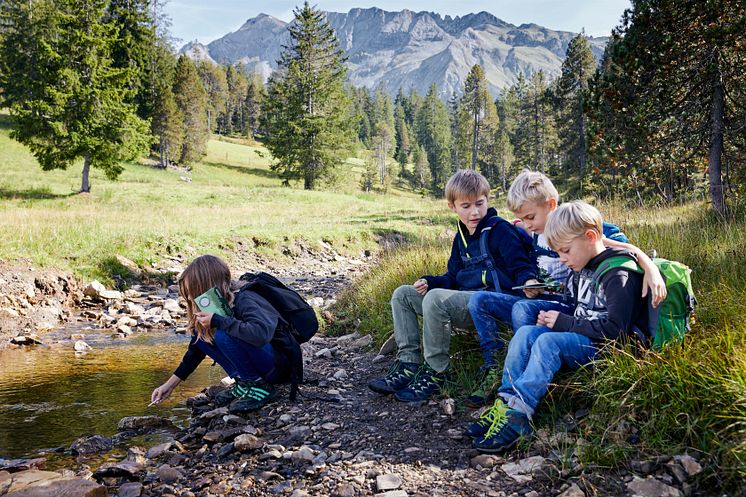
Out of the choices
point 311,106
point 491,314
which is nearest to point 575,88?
point 311,106

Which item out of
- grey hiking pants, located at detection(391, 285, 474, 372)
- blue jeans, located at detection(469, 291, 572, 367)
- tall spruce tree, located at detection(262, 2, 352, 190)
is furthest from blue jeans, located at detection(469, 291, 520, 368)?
tall spruce tree, located at detection(262, 2, 352, 190)

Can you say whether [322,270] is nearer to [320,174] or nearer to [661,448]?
[661,448]

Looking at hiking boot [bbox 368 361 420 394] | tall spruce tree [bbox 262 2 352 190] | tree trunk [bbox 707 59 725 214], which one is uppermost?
tall spruce tree [bbox 262 2 352 190]

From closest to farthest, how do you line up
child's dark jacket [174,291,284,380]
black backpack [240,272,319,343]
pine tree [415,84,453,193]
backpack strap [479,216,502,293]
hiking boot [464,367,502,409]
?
1. hiking boot [464,367,502,409]
2. child's dark jacket [174,291,284,380]
3. backpack strap [479,216,502,293]
4. black backpack [240,272,319,343]
5. pine tree [415,84,453,193]

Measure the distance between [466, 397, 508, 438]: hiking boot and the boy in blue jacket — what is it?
736 mm

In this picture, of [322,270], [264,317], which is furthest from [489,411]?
[322,270]

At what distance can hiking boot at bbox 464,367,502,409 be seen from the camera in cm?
383

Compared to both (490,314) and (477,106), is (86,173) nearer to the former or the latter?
(490,314)

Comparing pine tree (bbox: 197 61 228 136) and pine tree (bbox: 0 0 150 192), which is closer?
pine tree (bbox: 0 0 150 192)

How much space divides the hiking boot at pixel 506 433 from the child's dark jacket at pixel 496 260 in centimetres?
113

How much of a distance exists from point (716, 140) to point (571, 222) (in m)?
9.18

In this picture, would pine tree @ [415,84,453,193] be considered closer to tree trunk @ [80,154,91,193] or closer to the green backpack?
tree trunk @ [80,154,91,193]

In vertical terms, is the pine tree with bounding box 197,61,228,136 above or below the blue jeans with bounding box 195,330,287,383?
above

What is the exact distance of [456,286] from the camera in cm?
456
